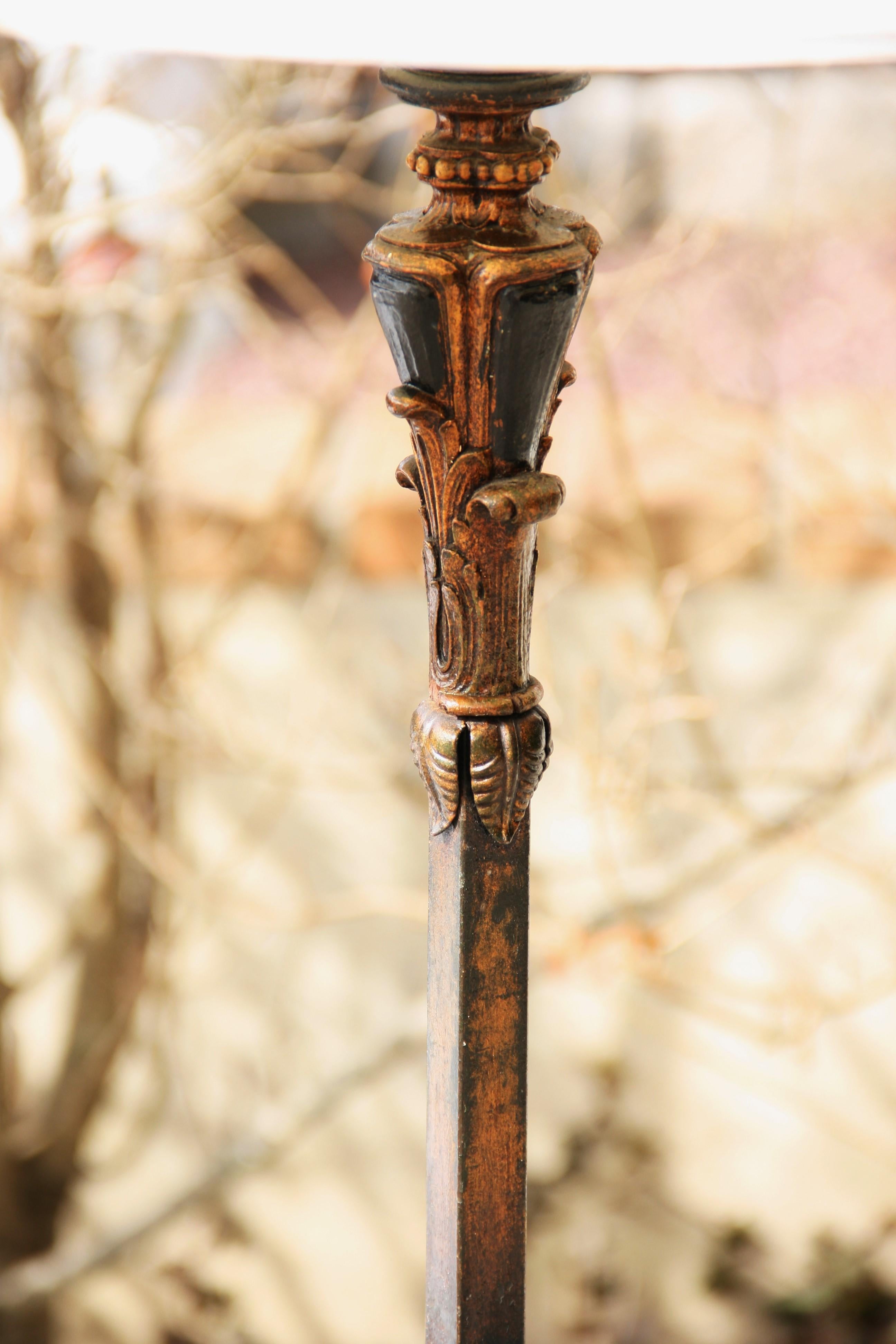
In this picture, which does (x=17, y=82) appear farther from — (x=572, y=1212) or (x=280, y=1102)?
(x=572, y=1212)

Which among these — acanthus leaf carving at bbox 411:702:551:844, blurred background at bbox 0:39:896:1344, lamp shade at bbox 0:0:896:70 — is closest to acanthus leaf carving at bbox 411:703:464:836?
acanthus leaf carving at bbox 411:702:551:844

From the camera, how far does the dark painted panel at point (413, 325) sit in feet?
1.64

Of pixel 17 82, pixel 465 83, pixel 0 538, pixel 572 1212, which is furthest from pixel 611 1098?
pixel 465 83

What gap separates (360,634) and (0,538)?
0.46m

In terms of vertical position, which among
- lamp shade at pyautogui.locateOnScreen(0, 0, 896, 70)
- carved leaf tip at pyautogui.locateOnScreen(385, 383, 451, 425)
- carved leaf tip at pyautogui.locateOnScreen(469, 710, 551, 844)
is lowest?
carved leaf tip at pyautogui.locateOnScreen(469, 710, 551, 844)

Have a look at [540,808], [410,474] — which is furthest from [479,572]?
[540,808]

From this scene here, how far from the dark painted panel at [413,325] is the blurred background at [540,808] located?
107 centimetres

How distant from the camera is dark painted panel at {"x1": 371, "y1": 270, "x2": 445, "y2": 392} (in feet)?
1.64

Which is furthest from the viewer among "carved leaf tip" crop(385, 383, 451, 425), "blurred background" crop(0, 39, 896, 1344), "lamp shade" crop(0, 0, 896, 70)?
"blurred background" crop(0, 39, 896, 1344)

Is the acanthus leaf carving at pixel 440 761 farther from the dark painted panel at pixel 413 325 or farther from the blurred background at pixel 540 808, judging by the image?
the blurred background at pixel 540 808

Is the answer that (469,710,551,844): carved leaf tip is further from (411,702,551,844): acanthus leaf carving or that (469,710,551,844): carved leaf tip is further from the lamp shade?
the lamp shade

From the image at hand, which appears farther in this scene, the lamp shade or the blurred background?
the blurred background

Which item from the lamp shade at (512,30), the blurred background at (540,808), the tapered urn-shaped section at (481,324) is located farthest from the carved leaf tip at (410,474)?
the blurred background at (540,808)

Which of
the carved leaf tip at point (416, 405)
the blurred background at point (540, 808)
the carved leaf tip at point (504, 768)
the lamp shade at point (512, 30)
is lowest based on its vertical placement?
the carved leaf tip at point (504, 768)
